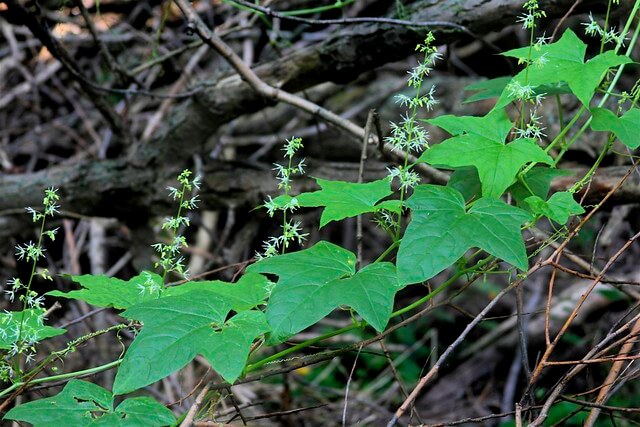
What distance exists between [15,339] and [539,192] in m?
1.04

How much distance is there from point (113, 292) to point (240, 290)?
0.25 meters

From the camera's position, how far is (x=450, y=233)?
113cm

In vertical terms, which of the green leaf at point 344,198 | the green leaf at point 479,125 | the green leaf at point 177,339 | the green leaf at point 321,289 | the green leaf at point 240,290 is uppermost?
the green leaf at point 479,125

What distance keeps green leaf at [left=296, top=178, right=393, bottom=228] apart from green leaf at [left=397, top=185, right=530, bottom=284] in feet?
0.29

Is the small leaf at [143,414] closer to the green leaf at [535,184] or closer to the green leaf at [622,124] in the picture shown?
the green leaf at [535,184]

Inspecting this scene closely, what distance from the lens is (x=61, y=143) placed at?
3.88 metres

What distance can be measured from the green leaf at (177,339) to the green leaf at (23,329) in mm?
252

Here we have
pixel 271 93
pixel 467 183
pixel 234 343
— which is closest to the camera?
pixel 234 343

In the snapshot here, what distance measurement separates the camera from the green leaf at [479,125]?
1.32 m

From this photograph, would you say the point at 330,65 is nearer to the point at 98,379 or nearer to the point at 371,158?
the point at 371,158

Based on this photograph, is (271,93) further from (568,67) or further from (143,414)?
(143,414)

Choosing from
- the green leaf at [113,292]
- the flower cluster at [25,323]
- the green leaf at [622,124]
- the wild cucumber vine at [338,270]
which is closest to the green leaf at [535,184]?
the wild cucumber vine at [338,270]

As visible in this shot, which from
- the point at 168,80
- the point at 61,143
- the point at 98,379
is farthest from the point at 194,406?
the point at 61,143

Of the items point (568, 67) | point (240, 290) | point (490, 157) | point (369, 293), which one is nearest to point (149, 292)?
point (240, 290)
